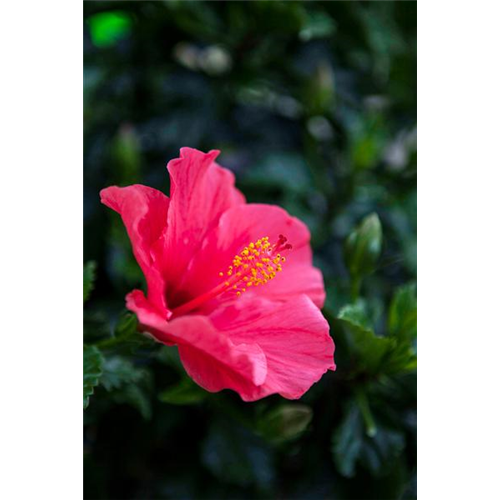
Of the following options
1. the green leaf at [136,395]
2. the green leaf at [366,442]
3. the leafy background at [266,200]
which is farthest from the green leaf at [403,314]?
the green leaf at [136,395]

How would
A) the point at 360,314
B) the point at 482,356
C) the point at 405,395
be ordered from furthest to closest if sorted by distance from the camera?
the point at 405,395 → the point at 360,314 → the point at 482,356

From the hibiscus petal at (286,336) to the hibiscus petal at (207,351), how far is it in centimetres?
3

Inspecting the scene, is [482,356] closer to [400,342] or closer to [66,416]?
[400,342]

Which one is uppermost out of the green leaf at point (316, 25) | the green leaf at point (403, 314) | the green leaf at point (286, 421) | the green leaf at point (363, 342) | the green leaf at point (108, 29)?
the green leaf at point (108, 29)

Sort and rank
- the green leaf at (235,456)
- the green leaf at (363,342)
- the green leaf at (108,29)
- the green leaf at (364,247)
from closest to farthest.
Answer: the green leaf at (363,342), the green leaf at (364,247), the green leaf at (235,456), the green leaf at (108,29)

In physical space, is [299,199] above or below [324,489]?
above

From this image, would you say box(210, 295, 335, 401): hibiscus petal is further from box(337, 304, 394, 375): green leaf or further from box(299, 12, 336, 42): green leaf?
box(299, 12, 336, 42): green leaf

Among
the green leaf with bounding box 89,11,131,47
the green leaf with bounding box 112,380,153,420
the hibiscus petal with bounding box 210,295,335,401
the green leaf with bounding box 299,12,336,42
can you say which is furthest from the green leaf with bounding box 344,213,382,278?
the green leaf with bounding box 89,11,131,47

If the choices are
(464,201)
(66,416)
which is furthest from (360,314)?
(66,416)

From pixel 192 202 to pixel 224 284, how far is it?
105 millimetres

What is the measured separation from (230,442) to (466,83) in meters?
0.66

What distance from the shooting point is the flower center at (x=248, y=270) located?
31.5 inches

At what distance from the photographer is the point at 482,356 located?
81cm

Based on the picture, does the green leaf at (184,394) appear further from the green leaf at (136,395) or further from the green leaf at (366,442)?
the green leaf at (366,442)
